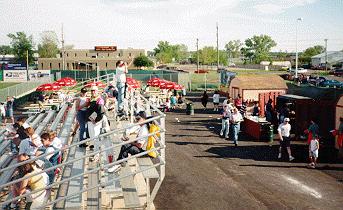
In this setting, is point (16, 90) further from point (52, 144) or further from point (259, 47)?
point (259, 47)

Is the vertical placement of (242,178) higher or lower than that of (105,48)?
lower

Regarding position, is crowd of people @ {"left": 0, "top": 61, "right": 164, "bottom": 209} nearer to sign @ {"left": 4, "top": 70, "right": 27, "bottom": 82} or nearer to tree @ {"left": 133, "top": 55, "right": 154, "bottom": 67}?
sign @ {"left": 4, "top": 70, "right": 27, "bottom": 82}

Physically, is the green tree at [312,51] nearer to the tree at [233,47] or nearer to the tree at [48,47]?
the tree at [233,47]

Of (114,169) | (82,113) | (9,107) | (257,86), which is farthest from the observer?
(257,86)

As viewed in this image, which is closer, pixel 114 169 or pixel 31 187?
pixel 31 187

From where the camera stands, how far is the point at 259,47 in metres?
133

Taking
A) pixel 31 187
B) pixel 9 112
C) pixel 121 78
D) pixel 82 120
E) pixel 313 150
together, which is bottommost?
pixel 313 150

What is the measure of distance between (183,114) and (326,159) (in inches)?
622

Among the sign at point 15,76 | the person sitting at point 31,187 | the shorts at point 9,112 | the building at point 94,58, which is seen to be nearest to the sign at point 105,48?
the building at point 94,58

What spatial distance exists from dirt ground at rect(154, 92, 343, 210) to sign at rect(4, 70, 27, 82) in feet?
191

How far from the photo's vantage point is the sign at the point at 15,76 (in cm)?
7056

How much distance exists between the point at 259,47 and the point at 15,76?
290 feet

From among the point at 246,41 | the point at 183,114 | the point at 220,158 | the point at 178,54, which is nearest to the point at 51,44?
the point at 178,54

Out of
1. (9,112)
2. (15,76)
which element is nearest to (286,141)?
(9,112)
